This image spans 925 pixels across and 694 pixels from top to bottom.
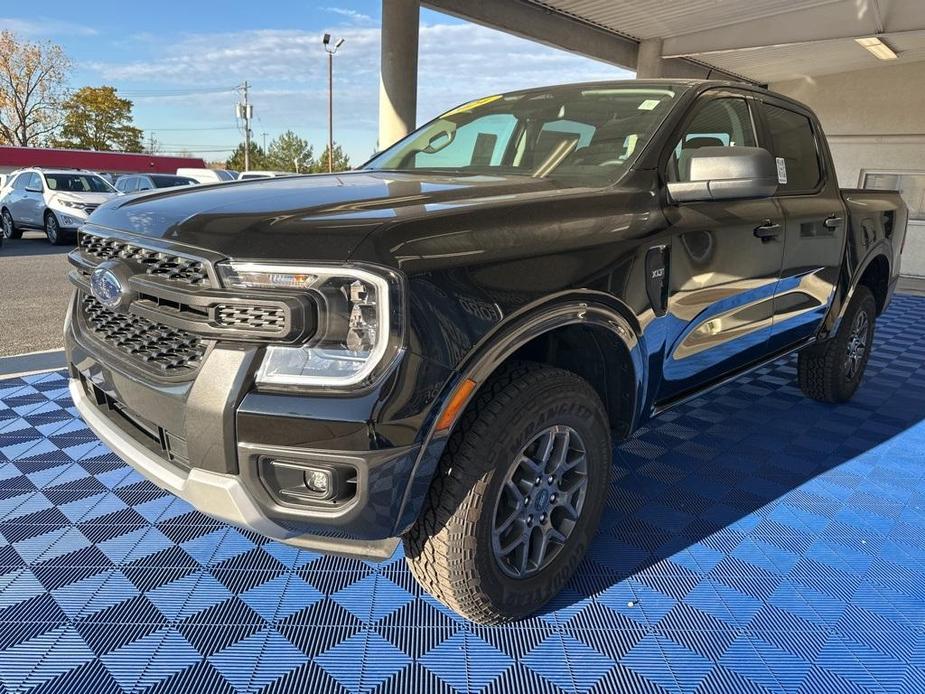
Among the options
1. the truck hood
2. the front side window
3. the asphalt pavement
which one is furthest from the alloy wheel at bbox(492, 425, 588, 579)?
the asphalt pavement

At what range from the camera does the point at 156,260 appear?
1.86 m

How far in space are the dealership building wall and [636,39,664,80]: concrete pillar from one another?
3.88 metres

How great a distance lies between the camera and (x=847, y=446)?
3.78 metres

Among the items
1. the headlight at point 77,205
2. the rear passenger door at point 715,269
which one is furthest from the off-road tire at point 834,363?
the headlight at point 77,205

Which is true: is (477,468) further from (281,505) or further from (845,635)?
(845,635)

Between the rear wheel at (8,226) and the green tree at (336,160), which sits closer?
the rear wheel at (8,226)

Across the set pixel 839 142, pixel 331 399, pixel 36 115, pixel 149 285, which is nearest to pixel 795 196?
pixel 331 399

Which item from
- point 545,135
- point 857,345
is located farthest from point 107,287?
point 857,345

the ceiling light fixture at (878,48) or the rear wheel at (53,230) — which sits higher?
the ceiling light fixture at (878,48)

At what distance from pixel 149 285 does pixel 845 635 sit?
243 cm

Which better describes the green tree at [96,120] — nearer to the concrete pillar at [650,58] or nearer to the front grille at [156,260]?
the concrete pillar at [650,58]

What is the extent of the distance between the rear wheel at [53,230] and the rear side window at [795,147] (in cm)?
1437

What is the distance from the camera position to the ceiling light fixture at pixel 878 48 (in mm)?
10808

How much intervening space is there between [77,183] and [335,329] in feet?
50.6
